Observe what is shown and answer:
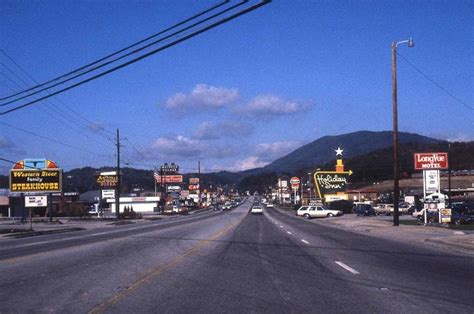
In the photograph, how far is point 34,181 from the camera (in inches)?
2685

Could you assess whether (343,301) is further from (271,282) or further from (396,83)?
(396,83)

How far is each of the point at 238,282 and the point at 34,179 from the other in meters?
59.1

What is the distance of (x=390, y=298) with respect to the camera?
1123 centimetres

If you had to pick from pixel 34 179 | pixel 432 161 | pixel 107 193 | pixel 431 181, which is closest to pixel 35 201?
pixel 34 179

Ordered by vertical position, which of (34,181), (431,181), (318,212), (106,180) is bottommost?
(318,212)

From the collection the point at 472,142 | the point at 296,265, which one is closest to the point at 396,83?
the point at 296,265

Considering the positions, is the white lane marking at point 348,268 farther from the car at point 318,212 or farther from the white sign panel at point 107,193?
the white sign panel at point 107,193

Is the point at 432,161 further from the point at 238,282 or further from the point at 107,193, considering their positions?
the point at 107,193

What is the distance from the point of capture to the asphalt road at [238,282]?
10.6 meters

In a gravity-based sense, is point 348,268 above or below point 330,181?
below

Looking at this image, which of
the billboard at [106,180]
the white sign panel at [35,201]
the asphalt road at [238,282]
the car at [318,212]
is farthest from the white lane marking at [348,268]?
the billboard at [106,180]

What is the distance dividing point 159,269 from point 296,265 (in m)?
3.90

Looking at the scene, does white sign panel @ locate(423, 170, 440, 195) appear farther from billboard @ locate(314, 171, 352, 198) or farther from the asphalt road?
billboard @ locate(314, 171, 352, 198)

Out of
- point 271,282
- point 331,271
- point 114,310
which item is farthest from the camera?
point 331,271
